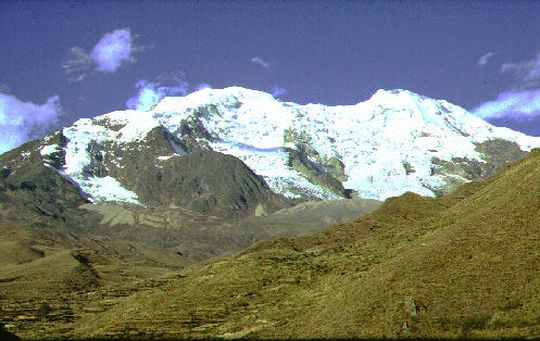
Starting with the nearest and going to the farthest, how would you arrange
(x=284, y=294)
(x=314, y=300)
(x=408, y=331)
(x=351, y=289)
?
1. (x=408, y=331)
2. (x=351, y=289)
3. (x=314, y=300)
4. (x=284, y=294)

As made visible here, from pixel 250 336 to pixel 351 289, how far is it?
555cm

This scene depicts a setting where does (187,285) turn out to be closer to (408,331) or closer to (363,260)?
(363,260)

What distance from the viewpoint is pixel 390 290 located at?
32.4 m

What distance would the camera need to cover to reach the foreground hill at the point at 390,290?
94.1ft

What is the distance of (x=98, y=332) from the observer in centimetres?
3966

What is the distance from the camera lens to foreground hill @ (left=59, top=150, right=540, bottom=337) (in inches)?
1129

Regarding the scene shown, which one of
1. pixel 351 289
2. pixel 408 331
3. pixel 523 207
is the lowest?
pixel 408 331

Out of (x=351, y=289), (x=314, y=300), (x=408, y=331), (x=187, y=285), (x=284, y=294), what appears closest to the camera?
(x=408, y=331)

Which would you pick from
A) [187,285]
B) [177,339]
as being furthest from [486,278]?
[187,285]

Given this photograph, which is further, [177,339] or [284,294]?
[284,294]

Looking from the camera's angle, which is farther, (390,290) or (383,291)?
(383,291)

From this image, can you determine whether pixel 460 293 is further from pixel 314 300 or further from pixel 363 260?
pixel 363 260

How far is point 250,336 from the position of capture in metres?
34.4

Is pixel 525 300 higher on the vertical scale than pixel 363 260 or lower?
lower
